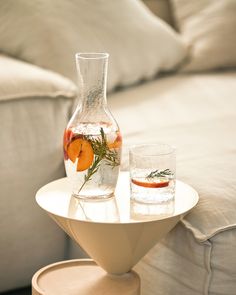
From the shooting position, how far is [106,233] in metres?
1.14

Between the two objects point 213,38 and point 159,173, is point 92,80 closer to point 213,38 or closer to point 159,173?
point 159,173

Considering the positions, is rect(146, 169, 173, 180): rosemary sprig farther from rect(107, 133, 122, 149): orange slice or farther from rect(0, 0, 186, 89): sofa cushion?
rect(0, 0, 186, 89): sofa cushion

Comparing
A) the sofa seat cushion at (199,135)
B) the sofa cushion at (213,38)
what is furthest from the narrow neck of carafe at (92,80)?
the sofa cushion at (213,38)

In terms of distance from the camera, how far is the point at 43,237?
→ 1640mm

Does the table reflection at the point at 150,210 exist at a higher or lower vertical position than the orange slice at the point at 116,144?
lower

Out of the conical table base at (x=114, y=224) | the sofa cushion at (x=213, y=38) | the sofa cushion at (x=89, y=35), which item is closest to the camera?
the conical table base at (x=114, y=224)

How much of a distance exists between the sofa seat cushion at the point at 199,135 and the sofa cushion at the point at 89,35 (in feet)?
0.24

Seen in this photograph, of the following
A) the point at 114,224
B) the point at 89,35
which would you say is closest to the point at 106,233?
the point at 114,224

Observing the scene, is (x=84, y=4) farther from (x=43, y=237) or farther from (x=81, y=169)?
(x=81, y=169)

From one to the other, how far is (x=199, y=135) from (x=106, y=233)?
53 centimetres

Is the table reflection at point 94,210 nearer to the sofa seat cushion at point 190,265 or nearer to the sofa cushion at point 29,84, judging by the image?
the sofa seat cushion at point 190,265

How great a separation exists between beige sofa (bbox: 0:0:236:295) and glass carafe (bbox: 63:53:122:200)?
16 centimetres

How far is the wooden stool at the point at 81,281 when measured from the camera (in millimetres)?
1201

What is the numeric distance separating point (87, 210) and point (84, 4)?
0.89 meters
